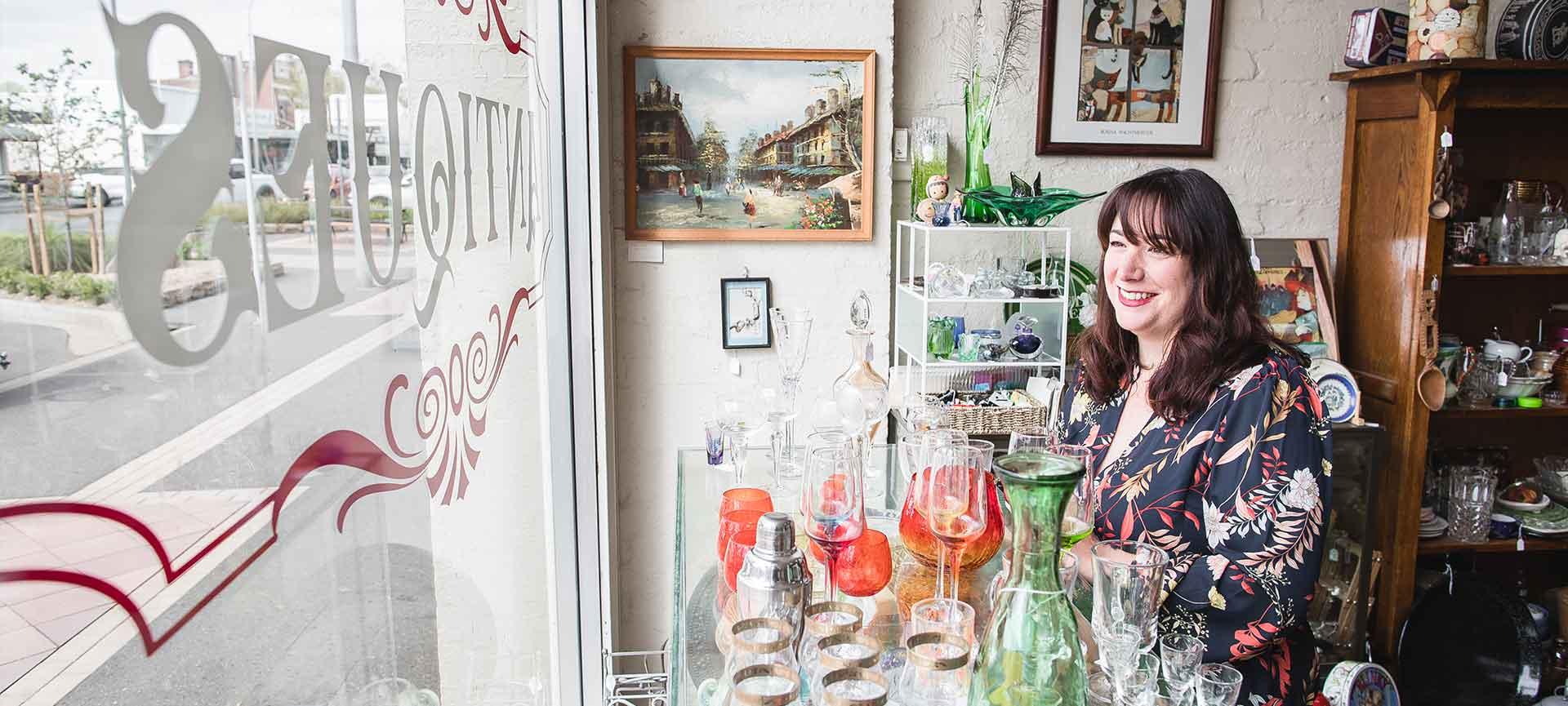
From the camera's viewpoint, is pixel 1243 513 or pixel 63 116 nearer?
pixel 63 116

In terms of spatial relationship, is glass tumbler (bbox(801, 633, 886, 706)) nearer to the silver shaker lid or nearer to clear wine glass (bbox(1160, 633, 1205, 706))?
the silver shaker lid

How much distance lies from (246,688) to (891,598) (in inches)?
30.4

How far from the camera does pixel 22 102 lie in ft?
1.50

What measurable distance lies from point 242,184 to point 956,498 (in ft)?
2.66

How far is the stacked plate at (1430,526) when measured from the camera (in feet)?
10.4

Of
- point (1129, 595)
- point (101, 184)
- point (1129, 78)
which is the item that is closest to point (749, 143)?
point (1129, 78)

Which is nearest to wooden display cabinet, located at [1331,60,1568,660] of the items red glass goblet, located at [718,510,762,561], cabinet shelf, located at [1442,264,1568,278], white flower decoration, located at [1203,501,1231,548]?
cabinet shelf, located at [1442,264,1568,278]

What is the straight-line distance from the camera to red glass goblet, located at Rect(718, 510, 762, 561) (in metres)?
1.29

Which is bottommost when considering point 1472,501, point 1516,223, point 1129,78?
point 1472,501

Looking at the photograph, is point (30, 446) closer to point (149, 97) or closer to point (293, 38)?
point (149, 97)

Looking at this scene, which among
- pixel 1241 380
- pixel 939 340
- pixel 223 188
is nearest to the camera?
pixel 223 188

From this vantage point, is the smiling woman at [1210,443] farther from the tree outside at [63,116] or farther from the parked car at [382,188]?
the tree outside at [63,116]

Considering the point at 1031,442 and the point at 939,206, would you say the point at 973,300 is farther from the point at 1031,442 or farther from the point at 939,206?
the point at 1031,442

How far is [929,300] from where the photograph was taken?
281cm
